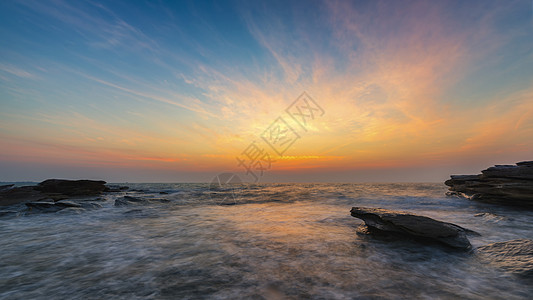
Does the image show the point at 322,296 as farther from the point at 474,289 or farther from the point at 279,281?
the point at 474,289

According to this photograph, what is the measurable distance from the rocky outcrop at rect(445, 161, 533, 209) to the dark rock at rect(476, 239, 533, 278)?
13089mm

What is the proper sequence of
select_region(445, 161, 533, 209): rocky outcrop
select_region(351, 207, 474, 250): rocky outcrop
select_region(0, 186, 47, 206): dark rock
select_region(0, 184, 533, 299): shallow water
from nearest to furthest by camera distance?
1. select_region(0, 184, 533, 299): shallow water
2. select_region(351, 207, 474, 250): rocky outcrop
3. select_region(445, 161, 533, 209): rocky outcrop
4. select_region(0, 186, 47, 206): dark rock

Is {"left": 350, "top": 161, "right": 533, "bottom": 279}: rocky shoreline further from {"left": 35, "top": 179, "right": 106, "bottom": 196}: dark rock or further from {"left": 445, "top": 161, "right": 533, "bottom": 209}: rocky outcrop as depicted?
{"left": 35, "top": 179, "right": 106, "bottom": 196}: dark rock

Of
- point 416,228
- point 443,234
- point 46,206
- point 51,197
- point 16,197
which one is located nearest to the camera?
point 443,234

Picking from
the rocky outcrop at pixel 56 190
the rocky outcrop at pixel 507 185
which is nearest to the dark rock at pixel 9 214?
the rocky outcrop at pixel 56 190

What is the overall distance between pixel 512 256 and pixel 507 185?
14790mm

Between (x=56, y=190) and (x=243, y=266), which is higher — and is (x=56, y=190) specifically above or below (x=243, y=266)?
above

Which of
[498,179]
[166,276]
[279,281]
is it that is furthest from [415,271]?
[498,179]

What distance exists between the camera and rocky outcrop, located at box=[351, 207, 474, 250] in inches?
244

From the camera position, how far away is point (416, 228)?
21.5ft

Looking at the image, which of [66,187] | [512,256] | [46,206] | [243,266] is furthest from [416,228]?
[66,187]

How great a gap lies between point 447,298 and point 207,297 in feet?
13.2

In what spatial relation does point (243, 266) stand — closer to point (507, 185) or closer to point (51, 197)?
point (507, 185)

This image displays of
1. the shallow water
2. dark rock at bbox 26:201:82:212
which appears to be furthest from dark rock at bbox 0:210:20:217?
the shallow water
